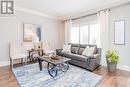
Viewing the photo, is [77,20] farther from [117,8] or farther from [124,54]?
[124,54]

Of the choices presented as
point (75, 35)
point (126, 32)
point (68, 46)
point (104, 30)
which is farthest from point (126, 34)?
point (75, 35)

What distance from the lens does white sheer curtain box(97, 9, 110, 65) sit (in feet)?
14.1

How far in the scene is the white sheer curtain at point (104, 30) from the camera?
14.1 ft

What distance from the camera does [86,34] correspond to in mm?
5379

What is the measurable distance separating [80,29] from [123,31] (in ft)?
7.40

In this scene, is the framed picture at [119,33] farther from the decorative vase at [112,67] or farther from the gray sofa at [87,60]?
the decorative vase at [112,67]

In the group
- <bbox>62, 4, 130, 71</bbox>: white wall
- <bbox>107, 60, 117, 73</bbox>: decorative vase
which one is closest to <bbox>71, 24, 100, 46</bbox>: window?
<bbox>62, 4, 130, 71</bbox>: white wall

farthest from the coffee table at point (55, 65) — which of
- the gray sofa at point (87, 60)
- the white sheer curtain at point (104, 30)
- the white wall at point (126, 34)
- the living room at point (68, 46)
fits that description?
the white wall at point (126, 34)

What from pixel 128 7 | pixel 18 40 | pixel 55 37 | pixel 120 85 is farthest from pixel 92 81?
pixel 55 37

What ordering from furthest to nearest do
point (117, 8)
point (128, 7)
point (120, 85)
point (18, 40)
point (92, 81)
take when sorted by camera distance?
point (18, 40) < point (117, 8) < point (128, 7) < point (92, 81) < point (120, 85)

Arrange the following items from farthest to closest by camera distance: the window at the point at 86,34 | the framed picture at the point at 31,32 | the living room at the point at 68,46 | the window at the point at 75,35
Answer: the window at the point at 75,35, the framed picture at the point at 31,32, the window at the point at 86,34, the living room at the point at 68,46

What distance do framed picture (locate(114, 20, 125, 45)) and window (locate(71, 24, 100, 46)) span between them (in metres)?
0.76

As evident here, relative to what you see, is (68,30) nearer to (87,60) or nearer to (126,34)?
(87,60)

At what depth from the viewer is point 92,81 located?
282cm
